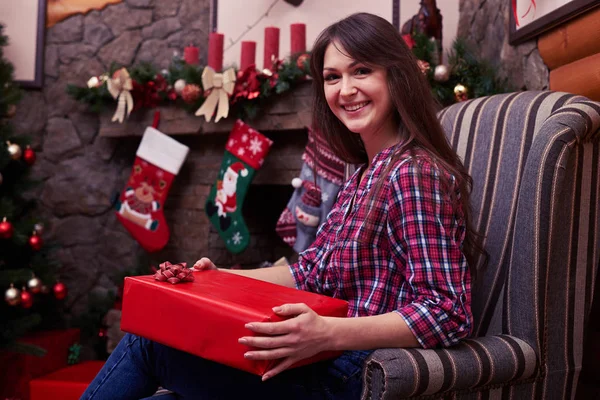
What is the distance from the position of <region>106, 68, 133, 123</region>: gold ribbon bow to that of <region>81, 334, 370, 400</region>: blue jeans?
82.6 inches

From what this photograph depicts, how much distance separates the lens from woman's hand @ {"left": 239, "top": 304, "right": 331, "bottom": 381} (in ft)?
3.09

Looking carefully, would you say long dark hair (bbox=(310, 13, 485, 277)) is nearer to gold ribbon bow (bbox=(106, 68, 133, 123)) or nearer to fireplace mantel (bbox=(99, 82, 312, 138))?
fireplace mantel (bbox=(99, 82, 312, 138))

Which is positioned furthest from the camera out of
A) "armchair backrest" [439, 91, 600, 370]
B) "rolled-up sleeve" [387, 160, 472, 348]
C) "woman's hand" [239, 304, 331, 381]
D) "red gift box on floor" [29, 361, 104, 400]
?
"red gift box on floor" [29, 361, 104, 400]

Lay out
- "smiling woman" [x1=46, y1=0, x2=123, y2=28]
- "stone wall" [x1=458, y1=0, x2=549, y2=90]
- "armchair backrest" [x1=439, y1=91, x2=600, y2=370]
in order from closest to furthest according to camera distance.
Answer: "armchair backrest" [x1=439, y1=91, x2=600, y2=370], "stone wall" [x1=458, y1=0, x2=549, y2=90], "smiling woman" [x1=46, y1=0, x2=123, y2=28]

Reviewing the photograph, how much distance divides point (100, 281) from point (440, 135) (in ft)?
9.32

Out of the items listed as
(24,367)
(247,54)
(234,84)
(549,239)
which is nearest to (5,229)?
(24,367)

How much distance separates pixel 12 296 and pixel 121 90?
118cm

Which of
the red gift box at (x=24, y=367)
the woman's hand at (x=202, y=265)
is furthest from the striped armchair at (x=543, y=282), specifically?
the red gift box at (x=24, y=367)

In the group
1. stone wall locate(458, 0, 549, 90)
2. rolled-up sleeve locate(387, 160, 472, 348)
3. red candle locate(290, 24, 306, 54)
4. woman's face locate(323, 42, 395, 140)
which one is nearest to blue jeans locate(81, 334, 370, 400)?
rolled-up sleeve locate(387, 160, 472, 348)

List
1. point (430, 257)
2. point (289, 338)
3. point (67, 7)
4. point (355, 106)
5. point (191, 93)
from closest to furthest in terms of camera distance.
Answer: point (289, 338)
point (430, 257)
point (355, 106)
point (191, 93)
point (67, 7)

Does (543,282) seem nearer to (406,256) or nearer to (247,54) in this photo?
(406,256)

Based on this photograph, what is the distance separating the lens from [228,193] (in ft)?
9.99

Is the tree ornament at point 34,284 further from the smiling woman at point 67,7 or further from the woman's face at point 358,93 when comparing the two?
the woman's face at point 358,93

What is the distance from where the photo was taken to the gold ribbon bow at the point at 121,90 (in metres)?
3.08
